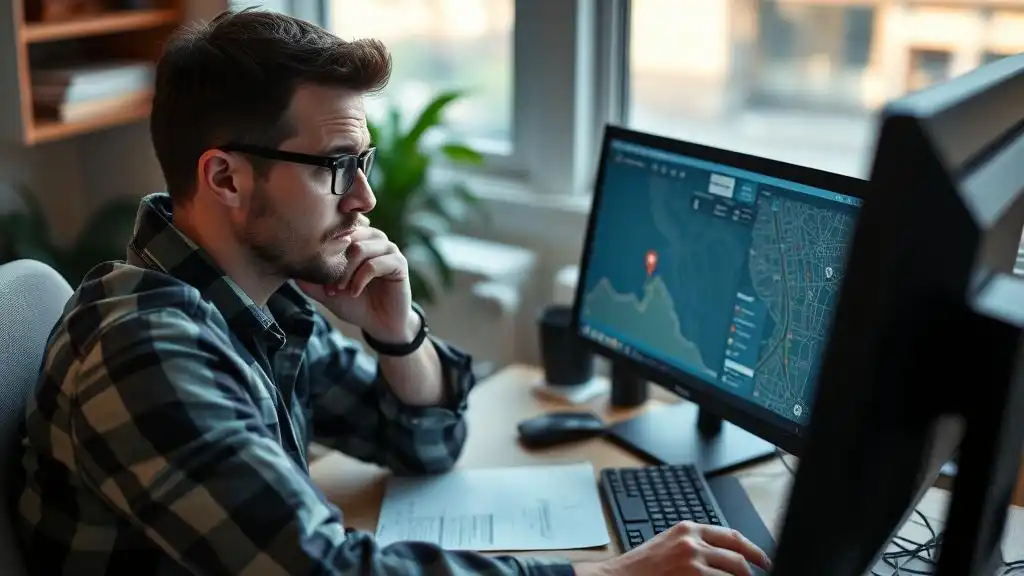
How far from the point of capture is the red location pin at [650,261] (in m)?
1.59

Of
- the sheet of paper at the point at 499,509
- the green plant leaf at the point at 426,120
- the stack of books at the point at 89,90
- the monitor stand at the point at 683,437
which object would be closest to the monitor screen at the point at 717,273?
the monitor stand at the point at 683,437

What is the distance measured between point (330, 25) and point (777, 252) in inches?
67.5

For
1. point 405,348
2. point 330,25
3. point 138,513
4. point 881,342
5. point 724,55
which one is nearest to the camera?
point 881,342

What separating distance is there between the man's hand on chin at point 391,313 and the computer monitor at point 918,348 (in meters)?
0.92

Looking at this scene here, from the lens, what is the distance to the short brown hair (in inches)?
49.4

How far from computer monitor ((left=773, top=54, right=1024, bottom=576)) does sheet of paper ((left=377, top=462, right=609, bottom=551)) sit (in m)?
0.66

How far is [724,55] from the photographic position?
234 centimetres

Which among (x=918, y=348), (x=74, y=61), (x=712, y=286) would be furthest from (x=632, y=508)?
(x=74, y=61)

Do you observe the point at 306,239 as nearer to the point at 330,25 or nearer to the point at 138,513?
the point at 138,513

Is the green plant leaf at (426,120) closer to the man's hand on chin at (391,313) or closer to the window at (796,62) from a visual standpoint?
the window at (796,62)

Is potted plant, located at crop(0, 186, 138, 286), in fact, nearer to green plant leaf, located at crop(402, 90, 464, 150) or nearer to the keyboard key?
green plant leaf, located at crop(402, 90, 464, 150)

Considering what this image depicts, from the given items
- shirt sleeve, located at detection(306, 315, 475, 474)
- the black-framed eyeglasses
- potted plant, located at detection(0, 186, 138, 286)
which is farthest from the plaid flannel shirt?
potted plant, located at detection(0, 186, 138, 286)

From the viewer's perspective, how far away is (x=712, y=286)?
1512 mm

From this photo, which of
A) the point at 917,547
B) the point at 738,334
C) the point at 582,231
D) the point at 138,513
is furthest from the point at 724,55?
the point at 138,513
